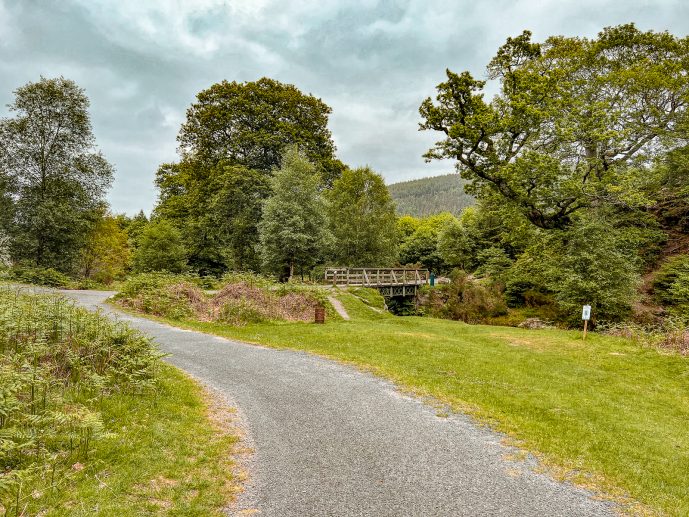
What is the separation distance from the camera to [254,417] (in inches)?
265

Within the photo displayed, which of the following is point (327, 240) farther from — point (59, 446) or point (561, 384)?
point (59, 446)

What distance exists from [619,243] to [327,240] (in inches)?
676

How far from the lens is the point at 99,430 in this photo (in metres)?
4.91

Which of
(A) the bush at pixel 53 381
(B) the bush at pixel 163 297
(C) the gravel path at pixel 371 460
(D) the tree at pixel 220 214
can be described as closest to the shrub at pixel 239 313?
(B) the bush at pixel 163 297

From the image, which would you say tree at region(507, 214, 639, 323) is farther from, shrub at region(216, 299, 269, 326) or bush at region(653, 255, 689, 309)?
shrub at region(216, 299, 269, 326)

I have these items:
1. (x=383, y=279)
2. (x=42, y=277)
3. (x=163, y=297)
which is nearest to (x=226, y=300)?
(x=163, y=297)

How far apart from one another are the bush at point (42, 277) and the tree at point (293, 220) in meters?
13.4

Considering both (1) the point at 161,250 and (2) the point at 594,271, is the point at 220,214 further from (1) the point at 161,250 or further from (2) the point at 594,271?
(2) the point at 594,271

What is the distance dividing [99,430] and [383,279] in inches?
976

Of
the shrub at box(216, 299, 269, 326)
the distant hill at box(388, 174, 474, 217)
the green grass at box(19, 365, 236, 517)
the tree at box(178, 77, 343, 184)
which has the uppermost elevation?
the distant hill at box(388, 174, 474, 217)

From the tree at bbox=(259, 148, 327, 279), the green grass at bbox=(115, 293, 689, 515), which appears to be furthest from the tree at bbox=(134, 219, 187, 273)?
the green grass at bbox=(115, 293, 689, 515)

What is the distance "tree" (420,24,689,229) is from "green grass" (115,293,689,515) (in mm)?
10088

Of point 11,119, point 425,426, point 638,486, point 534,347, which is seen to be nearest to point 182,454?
point 425,426

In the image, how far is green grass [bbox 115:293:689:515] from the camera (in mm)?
5375
